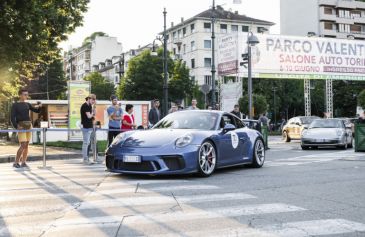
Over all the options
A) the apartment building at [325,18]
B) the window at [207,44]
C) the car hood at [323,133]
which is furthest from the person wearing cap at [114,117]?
the apartment building at [325,18]

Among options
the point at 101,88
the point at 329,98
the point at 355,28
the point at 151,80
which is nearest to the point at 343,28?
the point at 355,28

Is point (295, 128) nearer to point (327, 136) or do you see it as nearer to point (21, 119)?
point (327, 136)

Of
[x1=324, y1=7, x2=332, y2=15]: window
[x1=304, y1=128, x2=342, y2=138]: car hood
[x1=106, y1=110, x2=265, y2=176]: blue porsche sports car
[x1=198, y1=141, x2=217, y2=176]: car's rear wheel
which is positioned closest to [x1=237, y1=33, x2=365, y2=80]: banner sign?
[x1=304, y1=128, x2=342, y2=138]: car hood

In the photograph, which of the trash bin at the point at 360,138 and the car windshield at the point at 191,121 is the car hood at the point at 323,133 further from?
the car windshield at the point at 191,121

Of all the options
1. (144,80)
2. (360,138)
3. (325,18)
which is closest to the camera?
(360,138)

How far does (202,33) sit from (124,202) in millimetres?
77480

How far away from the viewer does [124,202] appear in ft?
21.6

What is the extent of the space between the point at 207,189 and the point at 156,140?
5.51 feet

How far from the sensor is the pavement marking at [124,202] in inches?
246

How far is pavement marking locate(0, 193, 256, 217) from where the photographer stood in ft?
20.5

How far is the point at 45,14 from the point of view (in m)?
21.8

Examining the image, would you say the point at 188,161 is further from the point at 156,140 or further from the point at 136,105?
the point at 136,105

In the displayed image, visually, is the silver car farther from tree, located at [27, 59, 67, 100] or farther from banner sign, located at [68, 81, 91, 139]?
tree, located at [27, 59, 67, 100]

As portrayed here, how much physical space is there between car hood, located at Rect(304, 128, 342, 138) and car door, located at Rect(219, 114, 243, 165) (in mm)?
10465
